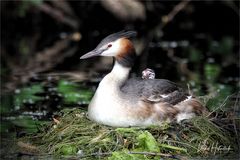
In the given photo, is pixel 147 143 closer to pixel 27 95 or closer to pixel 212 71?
pixel 27 95

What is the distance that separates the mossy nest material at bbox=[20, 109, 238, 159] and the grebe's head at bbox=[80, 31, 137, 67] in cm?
96

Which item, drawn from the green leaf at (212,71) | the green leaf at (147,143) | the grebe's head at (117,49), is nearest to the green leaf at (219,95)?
the green leaf at (212,71)

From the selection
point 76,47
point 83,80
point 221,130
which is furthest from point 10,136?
point 76,47

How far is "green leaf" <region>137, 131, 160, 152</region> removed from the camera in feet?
32.9

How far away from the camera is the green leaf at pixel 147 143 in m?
10.0

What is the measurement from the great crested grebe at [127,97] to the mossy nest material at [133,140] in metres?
0.24

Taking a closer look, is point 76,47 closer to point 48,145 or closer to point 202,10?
point 202,10

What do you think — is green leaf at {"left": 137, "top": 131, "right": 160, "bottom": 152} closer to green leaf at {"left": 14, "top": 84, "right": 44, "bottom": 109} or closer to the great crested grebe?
the great crested grebe

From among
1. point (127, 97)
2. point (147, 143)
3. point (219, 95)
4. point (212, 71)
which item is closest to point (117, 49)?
point (127, 97)

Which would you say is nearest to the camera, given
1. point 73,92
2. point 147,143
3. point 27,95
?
point 147,143

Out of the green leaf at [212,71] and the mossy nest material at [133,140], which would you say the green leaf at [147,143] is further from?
the green leaf at [212,71]

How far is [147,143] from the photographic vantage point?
1004 centimetres

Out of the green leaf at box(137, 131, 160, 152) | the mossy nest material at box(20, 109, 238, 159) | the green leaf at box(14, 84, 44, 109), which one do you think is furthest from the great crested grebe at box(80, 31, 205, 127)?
the green leaf at box(14, 84, 44, 109)

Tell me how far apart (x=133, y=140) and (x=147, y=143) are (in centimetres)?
25
